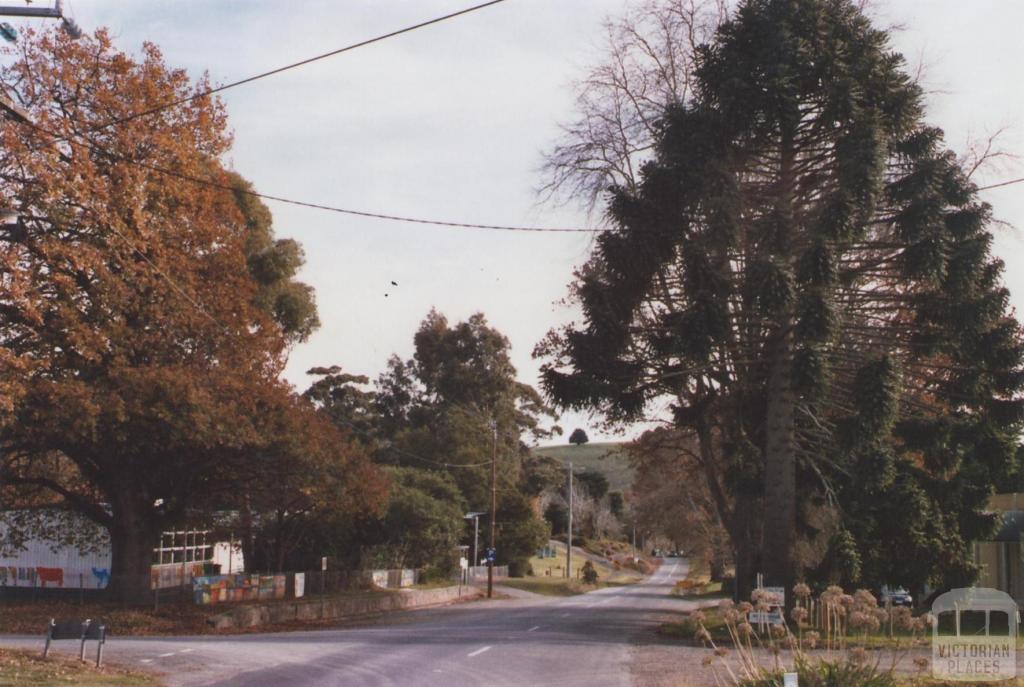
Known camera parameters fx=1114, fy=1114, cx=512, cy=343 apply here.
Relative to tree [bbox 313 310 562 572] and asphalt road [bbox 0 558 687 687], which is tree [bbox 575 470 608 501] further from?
asphalt road [bbox 0 558 687 687]

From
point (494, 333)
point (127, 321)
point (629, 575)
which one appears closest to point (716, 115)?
point (127, 321)

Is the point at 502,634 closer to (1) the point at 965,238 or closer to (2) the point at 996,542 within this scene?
(1) the point at 965,238

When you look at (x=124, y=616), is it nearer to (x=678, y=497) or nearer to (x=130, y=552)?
(x=130, y=552)

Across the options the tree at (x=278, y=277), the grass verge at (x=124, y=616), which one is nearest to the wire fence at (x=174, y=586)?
the grass verge at (x=124, y=616)

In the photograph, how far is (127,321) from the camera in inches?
1217

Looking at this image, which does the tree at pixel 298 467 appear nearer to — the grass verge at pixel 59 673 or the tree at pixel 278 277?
the tree at pixel 278 277

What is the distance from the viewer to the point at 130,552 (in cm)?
3341

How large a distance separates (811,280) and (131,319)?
1830 centimetres

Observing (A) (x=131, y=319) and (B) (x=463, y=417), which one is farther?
(B) (x=463, y=417)

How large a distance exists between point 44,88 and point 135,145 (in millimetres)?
2779

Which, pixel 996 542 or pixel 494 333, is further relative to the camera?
pixel 494 333

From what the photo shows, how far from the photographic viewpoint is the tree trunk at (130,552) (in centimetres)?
3325

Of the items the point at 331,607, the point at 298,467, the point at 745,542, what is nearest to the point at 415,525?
the point at 331,607

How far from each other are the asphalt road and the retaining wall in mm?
3920
